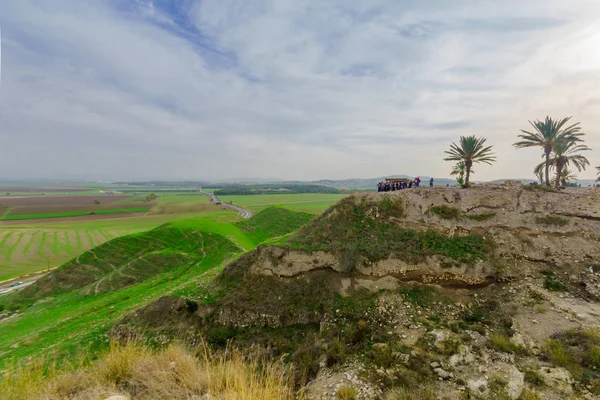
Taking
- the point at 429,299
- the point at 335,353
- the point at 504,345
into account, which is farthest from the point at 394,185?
the point at 335,353

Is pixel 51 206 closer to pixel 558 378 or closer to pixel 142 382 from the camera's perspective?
pixel 142 382

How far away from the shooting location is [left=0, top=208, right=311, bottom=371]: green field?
1875cm

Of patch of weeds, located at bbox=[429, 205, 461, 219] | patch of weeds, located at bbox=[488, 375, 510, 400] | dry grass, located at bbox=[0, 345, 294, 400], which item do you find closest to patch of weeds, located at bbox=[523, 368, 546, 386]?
patch of weeds, located at bbox=[488, 375, 510, 400]

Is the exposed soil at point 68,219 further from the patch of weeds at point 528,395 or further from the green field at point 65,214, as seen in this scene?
the patch of weeds at point 528,395

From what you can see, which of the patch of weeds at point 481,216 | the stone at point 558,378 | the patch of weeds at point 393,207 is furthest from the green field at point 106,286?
the patch of weeds at point 481,216

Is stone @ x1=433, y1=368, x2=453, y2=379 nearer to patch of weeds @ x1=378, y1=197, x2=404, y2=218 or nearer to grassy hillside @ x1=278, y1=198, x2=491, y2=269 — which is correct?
grassy hillside @ x1=278, y1=198, x2=491, y2=269

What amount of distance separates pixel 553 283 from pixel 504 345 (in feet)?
22.6

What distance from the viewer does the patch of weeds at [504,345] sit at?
11.6 metres

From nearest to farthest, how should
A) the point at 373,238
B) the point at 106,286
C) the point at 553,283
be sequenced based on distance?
1. the point at 553,283
2. the point at 373,238
3. the point at 106,286

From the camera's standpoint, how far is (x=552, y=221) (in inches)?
723

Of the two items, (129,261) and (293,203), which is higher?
(293,203)

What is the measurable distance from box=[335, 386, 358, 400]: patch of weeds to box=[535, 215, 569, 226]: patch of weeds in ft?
58.5

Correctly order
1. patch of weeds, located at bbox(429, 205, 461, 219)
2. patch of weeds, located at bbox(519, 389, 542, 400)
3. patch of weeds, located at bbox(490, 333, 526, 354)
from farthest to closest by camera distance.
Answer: patch of weeds, located at bbox(429, 205, 461, 219) < patch of weeds, located at bbox(490, 333, 526, 354) < patch of weeds, located at bbox(519, 389, 542, 400)

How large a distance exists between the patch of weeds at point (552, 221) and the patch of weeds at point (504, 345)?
35.1ft
